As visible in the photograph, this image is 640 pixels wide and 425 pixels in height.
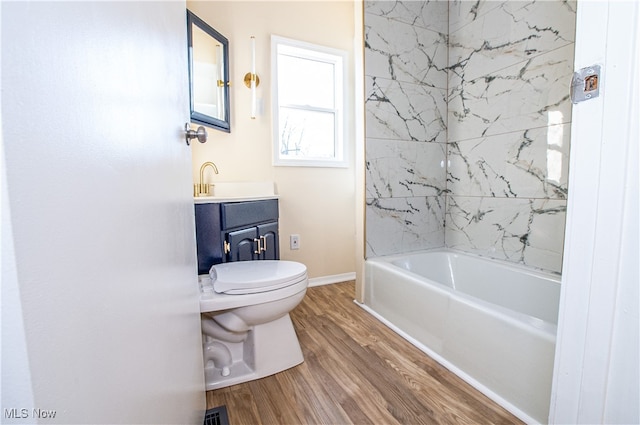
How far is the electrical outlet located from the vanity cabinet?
1.62 feet

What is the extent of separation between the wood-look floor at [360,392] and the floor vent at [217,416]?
0.02 metres

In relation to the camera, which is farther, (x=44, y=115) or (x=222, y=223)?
(x=222, y=223)

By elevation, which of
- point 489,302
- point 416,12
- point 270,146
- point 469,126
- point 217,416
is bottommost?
point 217,416

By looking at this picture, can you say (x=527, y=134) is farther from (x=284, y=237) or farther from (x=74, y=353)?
(x=74, y=353)

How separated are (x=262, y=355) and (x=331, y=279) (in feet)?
4.20

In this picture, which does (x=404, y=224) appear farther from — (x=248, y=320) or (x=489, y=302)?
(x=248, y=320)

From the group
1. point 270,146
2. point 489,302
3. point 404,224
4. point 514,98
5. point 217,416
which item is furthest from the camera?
point 270,146

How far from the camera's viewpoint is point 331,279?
2.56 m

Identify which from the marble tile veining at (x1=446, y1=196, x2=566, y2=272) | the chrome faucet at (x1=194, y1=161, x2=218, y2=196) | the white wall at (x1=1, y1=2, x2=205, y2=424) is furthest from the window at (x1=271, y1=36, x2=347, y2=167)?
the white wall at (x1=1, y1=2, x2=205, y2=424)

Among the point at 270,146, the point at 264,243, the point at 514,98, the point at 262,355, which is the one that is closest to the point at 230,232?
the point at 264,243

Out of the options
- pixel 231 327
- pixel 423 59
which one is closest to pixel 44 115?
pixel 231 327

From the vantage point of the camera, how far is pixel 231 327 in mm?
1248

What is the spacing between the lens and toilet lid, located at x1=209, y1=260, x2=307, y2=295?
1201 millimetres

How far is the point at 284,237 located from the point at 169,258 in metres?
1.71
